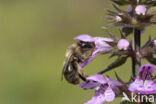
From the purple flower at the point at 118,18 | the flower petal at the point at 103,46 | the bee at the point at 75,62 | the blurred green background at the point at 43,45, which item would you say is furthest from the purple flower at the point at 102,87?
the blurred green background at the point at 43,45

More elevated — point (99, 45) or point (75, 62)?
point (99, 45)

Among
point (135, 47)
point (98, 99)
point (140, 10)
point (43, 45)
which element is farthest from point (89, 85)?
point (43, 45)

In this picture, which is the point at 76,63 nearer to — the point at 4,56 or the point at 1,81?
the point at 1,81

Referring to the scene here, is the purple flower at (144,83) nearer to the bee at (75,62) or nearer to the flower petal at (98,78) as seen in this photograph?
the flower petal at (98,78)

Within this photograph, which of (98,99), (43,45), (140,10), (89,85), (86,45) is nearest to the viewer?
(140,10)

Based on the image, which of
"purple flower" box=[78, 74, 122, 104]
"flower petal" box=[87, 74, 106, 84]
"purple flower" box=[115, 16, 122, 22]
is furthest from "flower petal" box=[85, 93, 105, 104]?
"purple flower" box=[115, 16, 122, 22]

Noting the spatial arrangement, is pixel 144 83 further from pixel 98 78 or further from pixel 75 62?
pixel 75 62
